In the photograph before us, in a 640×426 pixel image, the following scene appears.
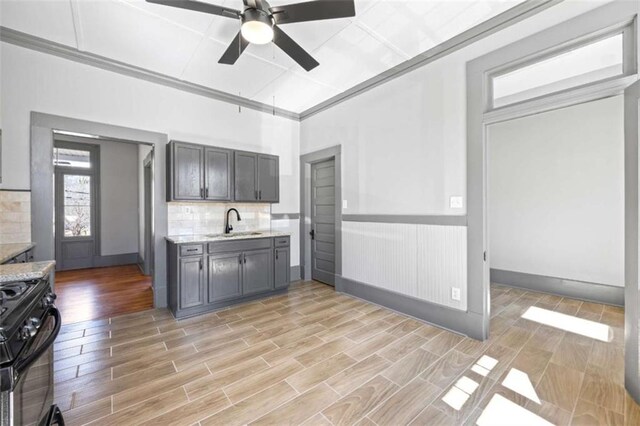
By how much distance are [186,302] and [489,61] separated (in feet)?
13.9

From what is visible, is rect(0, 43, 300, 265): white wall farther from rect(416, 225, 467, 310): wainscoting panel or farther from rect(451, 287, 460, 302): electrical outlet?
rect(451, 287, 460, 302): electrical outlet

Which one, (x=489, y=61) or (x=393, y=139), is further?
(x=393, y=139)

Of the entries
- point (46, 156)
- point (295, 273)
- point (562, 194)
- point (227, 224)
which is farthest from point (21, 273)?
point (562, 194)

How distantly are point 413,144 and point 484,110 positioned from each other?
82cm

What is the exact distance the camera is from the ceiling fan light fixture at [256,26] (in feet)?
6.35

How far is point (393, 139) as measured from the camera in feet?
11.7

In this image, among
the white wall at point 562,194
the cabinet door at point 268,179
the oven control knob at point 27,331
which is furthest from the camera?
the cabinet door at point 268,179

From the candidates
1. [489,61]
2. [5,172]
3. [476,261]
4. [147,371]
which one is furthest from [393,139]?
[5,172]

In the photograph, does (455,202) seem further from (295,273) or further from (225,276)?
(295,273)

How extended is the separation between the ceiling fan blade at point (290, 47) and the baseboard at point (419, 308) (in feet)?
9.44

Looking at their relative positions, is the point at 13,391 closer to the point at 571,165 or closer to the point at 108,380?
the point at 108,380

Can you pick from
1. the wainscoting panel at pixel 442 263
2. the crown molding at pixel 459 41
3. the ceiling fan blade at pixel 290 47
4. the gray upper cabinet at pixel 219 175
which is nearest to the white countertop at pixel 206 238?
the gray upper cabinet at pixel 219 175

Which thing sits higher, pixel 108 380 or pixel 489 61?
pixel 489 61

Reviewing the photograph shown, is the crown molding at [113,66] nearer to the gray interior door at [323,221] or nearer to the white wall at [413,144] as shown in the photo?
the gray interior door at [323,221]
